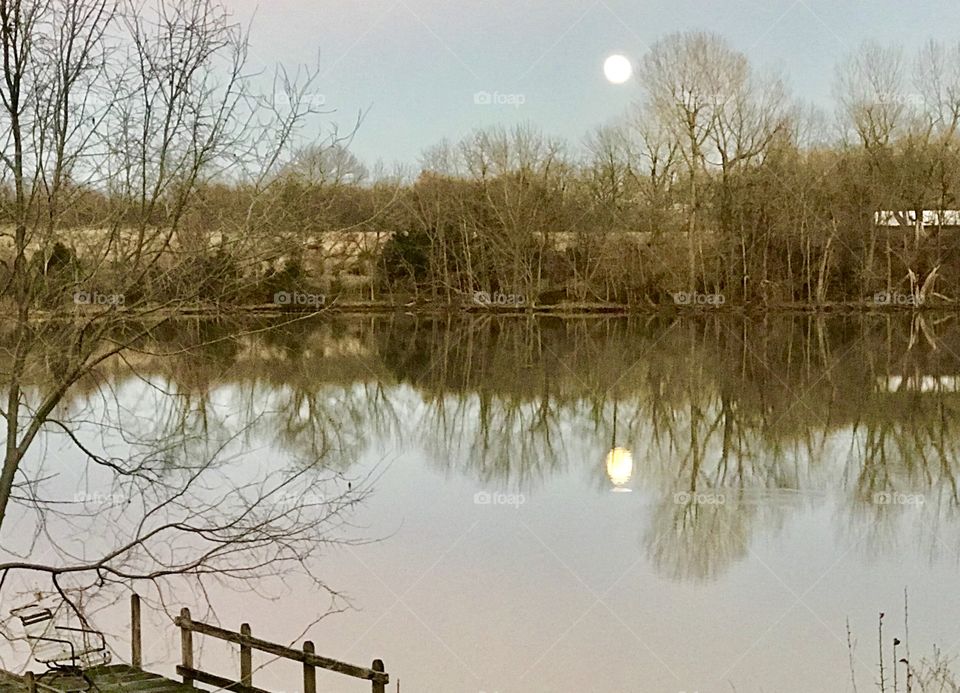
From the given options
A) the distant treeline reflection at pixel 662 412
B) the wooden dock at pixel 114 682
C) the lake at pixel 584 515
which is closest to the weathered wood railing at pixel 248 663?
the wooden dock at pixel 114 682

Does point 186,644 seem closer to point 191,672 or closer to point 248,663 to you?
point 191,672

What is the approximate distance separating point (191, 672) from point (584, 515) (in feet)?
19.7

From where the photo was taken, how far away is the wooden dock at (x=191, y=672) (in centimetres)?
698

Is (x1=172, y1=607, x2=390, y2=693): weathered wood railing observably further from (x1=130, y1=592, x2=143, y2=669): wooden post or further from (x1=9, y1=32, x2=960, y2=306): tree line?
(x1=9, y1=32, x2=960, y2=306): tree line

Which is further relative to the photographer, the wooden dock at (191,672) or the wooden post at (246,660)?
the wooden post at (246,660)

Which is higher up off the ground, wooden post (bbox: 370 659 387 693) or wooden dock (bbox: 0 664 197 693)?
wooden post (bbox: 370 659 387 693)

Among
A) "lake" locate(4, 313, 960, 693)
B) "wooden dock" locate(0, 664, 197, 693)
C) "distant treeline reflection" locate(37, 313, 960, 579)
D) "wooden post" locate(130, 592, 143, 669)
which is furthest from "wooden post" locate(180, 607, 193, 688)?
"distant treeline reflection" locate(37, 313, 960, 579)

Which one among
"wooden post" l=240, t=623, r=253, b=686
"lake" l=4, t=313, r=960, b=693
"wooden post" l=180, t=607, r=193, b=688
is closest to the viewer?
"wooden post" l=240, t=623, r=253, b=686

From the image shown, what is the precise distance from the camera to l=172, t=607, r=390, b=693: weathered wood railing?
6.99 meters

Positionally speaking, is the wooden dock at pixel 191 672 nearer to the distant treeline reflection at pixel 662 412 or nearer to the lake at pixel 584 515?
the lake at pixel 584 515

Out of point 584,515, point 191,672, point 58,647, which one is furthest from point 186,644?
point 584,515

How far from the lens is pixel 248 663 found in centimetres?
766

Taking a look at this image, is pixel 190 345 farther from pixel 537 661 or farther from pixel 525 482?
pixel 525 482

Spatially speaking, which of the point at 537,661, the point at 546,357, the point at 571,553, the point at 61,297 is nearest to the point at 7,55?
the point at 61,297
